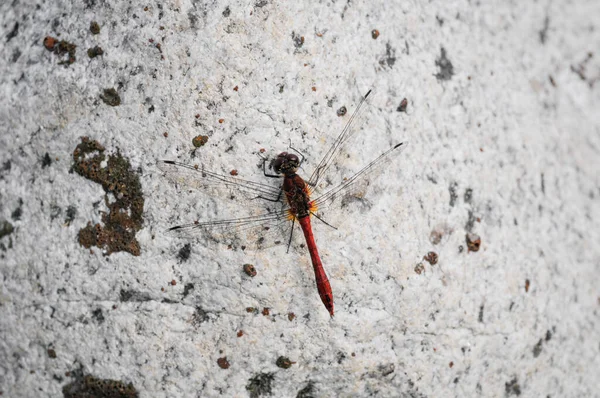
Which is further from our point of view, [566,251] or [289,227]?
[566,251]

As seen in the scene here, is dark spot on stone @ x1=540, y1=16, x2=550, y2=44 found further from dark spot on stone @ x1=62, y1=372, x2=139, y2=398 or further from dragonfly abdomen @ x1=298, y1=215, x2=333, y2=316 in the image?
dark spot on stone @ x1=62, y1=372, x2=139, y2=398

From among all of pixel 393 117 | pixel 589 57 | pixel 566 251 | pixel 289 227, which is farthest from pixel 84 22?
pixel 589 57

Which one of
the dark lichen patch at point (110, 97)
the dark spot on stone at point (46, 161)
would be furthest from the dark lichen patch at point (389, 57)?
the dark spot on stone at point (46, 161)

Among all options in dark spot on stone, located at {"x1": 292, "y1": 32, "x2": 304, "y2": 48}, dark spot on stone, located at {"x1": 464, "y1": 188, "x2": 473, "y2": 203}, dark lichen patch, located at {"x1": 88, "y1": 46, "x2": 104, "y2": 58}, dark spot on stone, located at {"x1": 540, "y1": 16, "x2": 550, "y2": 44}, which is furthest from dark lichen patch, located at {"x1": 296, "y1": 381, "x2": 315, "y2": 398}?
dark spot on stone, located at {"x1": 540, "y1": 16, "x2": 550, "y2": 44}

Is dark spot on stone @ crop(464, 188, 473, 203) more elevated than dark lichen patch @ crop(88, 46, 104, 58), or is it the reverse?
dark lichen patch @ crop(88, 46, 104, 58)

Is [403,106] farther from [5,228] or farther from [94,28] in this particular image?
[5,228]

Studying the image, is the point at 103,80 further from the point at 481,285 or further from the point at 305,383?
the point at 481,285

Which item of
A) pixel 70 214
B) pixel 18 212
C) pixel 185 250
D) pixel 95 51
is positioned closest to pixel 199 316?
pixel 185 250
